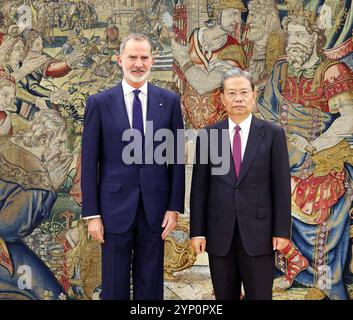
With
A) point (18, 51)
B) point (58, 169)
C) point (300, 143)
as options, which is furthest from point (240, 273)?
point (18, 51)

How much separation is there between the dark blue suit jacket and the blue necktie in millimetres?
46

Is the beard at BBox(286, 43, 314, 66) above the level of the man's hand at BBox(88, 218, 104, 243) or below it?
above

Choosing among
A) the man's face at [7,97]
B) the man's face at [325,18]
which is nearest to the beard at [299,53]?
the man's face at [325,18]

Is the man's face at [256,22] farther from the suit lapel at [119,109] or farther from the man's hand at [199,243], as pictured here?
the man's hand at [199,243]

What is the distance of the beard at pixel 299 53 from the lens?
5102 mm

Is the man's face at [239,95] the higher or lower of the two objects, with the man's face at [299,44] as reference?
lower

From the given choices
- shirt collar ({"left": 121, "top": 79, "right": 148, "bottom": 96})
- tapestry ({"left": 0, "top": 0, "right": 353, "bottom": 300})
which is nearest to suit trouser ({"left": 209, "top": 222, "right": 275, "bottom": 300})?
shirt collar ({"left": 121, "top": 79, "right": 148, "bottom": 96})

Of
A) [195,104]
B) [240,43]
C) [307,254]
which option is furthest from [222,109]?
[307,254]

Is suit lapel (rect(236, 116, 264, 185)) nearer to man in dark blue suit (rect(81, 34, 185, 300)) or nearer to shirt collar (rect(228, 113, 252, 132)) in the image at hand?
shirt collar (rect(228, 113, 252, 132))

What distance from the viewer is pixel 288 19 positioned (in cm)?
509

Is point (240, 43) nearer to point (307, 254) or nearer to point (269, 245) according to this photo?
point (307, 254)

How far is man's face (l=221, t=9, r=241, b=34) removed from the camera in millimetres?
5129

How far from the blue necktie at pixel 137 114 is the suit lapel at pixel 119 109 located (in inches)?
1.6

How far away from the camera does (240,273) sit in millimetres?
3551
